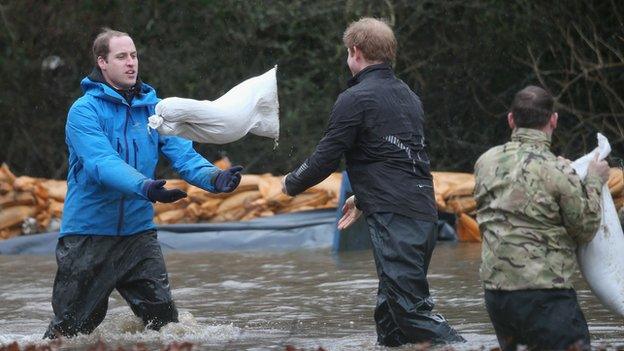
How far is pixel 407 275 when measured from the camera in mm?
6629

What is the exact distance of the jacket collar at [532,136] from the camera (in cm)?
561

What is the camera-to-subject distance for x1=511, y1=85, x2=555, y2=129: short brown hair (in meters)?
5.60

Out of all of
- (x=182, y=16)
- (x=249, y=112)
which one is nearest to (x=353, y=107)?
(x=249, y=112)

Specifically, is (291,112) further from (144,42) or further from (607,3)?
(607,3)

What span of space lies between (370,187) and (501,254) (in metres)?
1.29

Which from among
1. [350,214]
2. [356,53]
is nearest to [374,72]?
[356,53]

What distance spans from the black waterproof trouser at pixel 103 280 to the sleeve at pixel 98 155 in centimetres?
41

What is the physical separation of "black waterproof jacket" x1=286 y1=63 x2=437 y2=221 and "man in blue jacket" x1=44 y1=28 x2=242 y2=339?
2.38 feet

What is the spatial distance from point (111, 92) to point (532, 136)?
105 inches

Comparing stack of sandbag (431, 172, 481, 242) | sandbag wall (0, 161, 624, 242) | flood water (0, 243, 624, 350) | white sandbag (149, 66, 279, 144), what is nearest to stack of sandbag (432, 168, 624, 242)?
stack of sandbag (431, 172, 481, 242)

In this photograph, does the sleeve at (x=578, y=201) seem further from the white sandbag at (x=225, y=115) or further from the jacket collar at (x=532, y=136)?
the white sandbag at (x=225, y=115)


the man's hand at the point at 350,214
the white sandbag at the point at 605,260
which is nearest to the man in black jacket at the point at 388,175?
the man's hand at the point at 350,214

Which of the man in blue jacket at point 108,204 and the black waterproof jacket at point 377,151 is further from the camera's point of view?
the man in blue jacket at point 108,204

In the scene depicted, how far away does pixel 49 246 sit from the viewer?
13750mm
